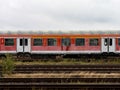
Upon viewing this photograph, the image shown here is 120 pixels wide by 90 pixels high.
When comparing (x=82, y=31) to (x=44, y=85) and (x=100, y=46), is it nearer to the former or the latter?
(x=100, y=46)

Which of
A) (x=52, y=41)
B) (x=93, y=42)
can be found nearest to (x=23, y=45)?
(x=52, y=41)

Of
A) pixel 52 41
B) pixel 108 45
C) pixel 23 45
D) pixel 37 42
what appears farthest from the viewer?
pixel 23 45

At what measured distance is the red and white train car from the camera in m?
36.5

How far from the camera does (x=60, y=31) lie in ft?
123

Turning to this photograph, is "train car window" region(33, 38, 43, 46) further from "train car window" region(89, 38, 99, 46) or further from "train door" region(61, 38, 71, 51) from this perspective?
"train car window" region(89, 38, 99, 46)

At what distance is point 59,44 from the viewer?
36938mm

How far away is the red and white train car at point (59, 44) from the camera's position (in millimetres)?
36531

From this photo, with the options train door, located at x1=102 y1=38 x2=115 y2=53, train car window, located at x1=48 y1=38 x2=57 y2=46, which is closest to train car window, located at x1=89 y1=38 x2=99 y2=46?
train door, located at x1=102 y1=38 x2=115 y2=53

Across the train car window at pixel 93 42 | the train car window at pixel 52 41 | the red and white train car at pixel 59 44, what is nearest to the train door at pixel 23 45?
the red and white train car at pixel 59 44

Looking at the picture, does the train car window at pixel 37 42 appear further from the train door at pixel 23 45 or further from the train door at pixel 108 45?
the train door at pixel 108 45

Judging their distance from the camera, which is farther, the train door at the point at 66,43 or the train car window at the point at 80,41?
the train door at the point at 66,43

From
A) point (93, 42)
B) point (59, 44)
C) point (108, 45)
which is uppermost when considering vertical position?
point (93, 42)

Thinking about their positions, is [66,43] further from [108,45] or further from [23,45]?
[23,45]

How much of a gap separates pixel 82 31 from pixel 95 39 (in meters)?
1.45
